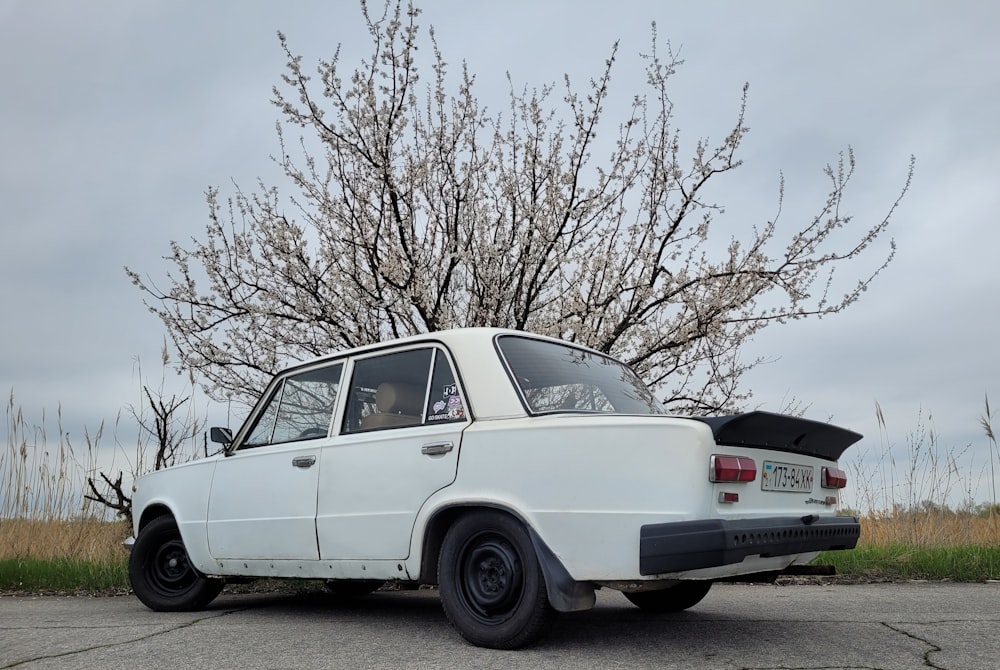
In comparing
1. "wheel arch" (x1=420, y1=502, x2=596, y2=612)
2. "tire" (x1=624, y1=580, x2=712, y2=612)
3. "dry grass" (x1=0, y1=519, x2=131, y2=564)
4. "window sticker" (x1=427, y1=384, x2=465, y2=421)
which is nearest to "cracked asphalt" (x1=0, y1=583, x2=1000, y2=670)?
"tire" (x1=624, y1=580, x2=712, y2=612)

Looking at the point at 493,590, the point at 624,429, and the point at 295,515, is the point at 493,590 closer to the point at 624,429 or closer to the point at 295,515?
the point at 624,429

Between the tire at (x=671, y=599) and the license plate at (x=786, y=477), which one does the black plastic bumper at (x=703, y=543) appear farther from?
the tire at (x=671, y=599)

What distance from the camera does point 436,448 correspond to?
484cm

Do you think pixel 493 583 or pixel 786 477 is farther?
pixel 786 477

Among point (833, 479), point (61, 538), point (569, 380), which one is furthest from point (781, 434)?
point (61, 538)

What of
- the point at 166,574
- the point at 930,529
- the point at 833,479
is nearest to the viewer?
the point at 833,479

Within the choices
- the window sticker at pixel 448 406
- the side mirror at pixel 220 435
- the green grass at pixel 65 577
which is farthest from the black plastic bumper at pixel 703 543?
the green grass at pixel 65 577

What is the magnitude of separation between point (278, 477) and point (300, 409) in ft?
1.72

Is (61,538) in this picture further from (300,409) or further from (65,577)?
(300,409)

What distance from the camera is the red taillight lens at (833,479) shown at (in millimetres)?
5121

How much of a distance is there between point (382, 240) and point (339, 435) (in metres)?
4.47

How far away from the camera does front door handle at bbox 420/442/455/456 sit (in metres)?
4.79

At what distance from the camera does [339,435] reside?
557 centimetres

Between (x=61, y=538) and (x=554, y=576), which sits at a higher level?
(x=554, y=576)
